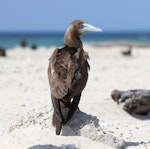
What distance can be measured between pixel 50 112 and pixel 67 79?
940mm

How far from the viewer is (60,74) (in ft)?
24.1

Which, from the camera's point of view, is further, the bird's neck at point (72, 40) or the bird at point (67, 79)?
the bird's neck at point (72, 40)

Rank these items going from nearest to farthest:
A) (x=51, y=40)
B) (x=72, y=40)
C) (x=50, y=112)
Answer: (x=72, y=40), (x=50, y=112), (x=51, y=40)

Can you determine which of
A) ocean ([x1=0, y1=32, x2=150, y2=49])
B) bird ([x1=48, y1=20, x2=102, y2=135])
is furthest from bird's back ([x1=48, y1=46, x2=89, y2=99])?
ocean ([x1=0, y1=32, x2=150, y2=49])

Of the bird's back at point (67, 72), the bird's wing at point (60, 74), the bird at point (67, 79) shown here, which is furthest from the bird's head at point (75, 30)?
the bird's wing at point (60, 74)

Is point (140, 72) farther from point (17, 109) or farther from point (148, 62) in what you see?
point (17, 109)

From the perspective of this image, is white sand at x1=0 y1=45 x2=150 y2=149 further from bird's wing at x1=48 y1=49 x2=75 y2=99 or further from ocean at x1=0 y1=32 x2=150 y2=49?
ocean at x1=0 y1=32 x2=150 y2=49

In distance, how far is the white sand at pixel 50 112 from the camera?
283 inches

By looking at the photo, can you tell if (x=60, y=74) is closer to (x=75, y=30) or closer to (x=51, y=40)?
(x=75, y=30)

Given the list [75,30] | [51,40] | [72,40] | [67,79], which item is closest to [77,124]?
[67,79]

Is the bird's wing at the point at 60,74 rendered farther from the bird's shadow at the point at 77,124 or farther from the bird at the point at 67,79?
the bird's shadow at the point at 77,124

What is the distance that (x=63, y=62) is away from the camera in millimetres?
7488

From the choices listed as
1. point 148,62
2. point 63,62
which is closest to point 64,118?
point 63,62

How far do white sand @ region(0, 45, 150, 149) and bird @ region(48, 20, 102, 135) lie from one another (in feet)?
1.01
